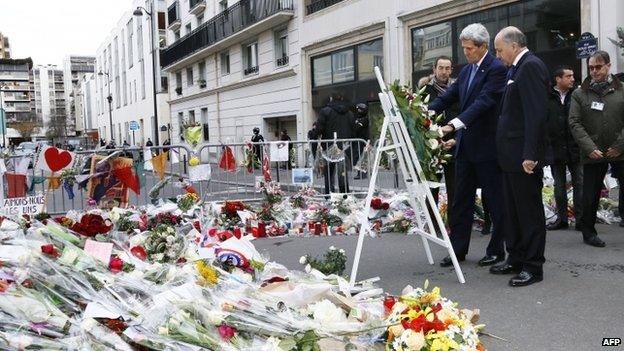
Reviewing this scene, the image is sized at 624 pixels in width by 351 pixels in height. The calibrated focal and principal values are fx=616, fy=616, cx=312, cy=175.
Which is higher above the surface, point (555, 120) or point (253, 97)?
point (253, 97)

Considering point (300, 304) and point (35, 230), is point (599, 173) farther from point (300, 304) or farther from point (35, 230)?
point (35, 230)

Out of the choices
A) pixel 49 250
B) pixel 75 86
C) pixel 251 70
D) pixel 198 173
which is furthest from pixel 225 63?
pixel 75 86

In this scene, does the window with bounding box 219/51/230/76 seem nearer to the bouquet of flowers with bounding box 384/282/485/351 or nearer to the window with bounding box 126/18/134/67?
the window with bounding box 126/18/134/67

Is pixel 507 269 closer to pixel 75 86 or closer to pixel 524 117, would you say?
pixel 524 117

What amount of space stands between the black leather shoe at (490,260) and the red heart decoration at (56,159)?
5164 millimetres

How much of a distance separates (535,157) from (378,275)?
65.6 inches

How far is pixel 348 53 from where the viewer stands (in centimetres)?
2064

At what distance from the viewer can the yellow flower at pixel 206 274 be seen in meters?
3.76

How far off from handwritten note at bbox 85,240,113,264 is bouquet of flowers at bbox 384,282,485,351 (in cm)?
192

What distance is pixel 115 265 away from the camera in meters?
4.07

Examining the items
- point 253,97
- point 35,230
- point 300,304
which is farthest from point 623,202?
point 253,97

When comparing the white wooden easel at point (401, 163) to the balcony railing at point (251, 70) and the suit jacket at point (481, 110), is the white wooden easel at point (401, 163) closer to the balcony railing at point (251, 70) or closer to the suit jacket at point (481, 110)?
the suit jacket at point (481, 110)

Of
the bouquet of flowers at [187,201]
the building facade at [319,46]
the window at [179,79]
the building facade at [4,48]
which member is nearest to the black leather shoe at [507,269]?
the bouquet of flowers at [187,201]

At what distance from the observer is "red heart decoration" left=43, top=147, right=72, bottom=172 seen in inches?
300
